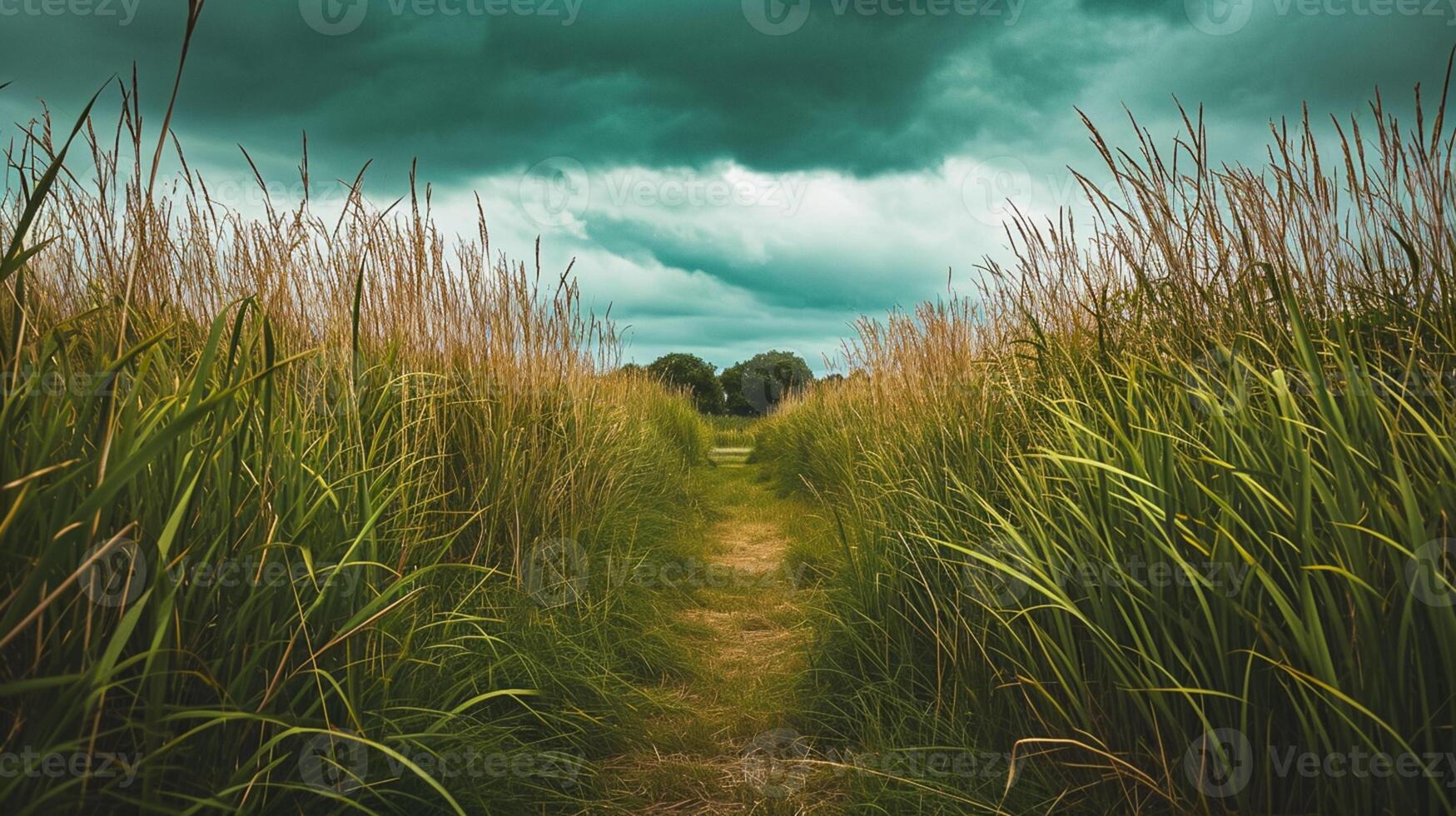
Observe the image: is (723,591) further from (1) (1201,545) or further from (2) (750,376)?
(2) (750,376)

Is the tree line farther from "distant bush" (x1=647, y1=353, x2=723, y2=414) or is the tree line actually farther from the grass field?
the grass field

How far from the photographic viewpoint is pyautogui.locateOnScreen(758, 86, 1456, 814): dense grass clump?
3.61ft

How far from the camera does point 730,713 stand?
2.29 metres

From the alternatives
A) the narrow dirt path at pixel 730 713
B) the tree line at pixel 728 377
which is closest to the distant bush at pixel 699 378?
the tree line at pixel 728 377

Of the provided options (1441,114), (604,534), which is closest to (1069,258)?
(1441,114)

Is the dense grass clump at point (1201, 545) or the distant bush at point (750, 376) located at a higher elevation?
the distant bush at point (750, 376)

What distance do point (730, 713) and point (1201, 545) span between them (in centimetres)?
154

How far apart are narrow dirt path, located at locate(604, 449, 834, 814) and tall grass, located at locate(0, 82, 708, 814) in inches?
6.9

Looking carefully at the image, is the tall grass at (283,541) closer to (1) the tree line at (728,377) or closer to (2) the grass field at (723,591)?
(2) the grass field at (723,591)

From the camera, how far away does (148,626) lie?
1110 millimetres

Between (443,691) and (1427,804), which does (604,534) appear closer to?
(443,691)

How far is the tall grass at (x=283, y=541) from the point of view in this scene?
3.18 ft

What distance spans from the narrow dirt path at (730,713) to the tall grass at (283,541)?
176 millimetres

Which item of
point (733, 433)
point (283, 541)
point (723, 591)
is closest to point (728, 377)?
point (733, 433)
